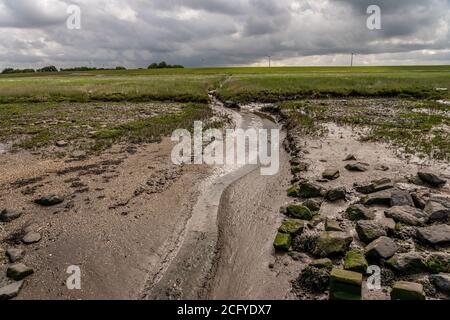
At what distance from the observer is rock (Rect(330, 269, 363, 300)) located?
30.7 feet

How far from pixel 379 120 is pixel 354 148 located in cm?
1067

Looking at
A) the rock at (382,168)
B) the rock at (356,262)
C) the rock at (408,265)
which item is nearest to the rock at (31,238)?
the rock at (356,262)

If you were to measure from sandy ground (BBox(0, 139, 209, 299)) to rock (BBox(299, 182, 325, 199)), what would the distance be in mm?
4970

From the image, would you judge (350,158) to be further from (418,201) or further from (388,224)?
(388,224)

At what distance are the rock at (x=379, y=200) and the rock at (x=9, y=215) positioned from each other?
13.8 metres

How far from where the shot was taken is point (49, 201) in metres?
15.2

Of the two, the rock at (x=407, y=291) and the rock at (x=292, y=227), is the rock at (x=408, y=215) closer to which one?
the rock at (x=292, y=227)

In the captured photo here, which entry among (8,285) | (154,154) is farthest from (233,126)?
(8,285)

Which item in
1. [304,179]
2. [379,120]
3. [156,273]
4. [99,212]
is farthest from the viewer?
[379,120]

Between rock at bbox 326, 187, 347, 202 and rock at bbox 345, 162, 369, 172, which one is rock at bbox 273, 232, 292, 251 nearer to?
rock at bbox 326, 187, 347, 202

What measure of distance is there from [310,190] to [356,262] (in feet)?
19.0

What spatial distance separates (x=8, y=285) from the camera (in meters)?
10.2

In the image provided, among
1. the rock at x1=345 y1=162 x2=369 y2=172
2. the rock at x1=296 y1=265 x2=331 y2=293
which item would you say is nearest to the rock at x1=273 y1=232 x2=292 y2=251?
the rock at x1=296 y1=265 x2=331 y2=293
